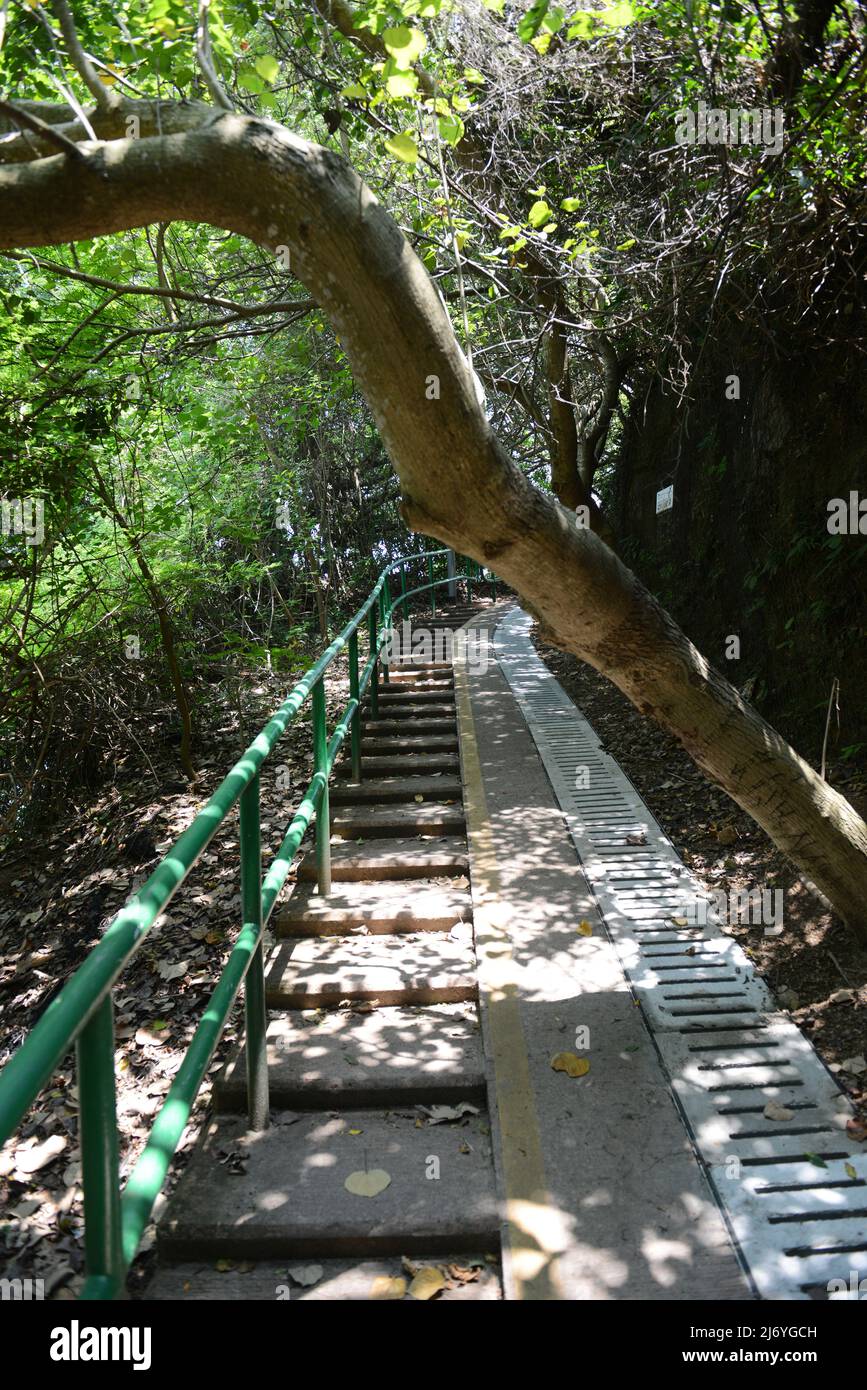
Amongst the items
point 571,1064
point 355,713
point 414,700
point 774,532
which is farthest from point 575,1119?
point 414,700

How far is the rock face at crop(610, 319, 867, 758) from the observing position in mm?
6043

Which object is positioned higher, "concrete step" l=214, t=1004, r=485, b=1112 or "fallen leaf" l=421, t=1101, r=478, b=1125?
"concrete step" l=214, t=1004, r=485, b=1112

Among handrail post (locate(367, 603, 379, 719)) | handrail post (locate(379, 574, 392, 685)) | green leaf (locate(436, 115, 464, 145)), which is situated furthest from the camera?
handrail post (locate(379, 574, 392, 685))

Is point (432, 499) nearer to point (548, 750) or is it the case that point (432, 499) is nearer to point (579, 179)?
point (548, 750)

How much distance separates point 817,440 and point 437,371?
4437mm

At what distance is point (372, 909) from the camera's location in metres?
4.73

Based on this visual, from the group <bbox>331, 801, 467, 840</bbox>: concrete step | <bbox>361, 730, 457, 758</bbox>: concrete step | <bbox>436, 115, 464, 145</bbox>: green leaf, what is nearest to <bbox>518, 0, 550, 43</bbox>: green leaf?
<bbox>436, 115, 464, 145</bbox>: green leaf

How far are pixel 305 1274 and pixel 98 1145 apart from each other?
4.31 ft

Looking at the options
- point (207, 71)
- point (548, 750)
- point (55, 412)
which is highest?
point (207, 71)

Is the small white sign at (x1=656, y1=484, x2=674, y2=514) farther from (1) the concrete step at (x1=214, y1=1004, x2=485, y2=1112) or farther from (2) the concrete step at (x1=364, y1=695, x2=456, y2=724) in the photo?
(1) the concrete step at (x1=214, y1=1004, x2=485, y2=1112)

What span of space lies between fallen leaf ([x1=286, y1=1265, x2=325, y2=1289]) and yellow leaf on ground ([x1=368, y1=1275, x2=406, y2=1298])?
0.17 meters

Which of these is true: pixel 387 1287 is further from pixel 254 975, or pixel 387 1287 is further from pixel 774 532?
pixel 774 532

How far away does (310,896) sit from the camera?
4941 millimetres

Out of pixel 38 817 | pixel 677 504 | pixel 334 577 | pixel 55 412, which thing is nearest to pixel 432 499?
pixel 55 412
